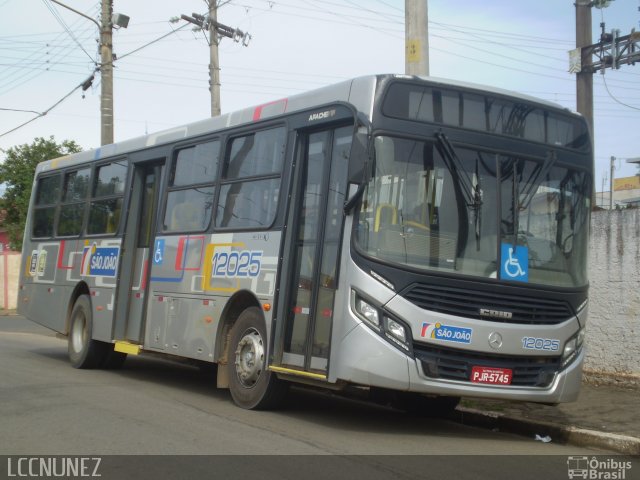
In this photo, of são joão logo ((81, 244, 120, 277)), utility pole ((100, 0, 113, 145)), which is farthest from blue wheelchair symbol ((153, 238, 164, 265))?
utility pole ((100, 0, 113, 145))

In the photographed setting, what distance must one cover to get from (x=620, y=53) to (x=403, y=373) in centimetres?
1279

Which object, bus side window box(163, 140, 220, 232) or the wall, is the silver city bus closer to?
bus side window box(163, 140, 220, 232)

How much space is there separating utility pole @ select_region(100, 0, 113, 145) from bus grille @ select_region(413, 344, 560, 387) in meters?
15.1

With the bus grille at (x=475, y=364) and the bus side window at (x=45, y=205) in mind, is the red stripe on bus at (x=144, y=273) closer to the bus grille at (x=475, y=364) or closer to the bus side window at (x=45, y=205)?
the bus side window at (x=45, y=205)

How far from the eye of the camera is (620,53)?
17.7 metres

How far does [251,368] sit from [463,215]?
9.89 feet

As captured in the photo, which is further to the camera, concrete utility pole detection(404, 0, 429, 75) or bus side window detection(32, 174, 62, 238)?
bus side window detection(32, 174, 62, 238)

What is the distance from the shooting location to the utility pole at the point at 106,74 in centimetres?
2095

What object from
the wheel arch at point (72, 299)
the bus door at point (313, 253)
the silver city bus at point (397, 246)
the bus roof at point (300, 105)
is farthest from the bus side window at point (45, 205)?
the bus door at point (313, 253)

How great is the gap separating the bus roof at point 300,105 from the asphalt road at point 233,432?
10.3ft

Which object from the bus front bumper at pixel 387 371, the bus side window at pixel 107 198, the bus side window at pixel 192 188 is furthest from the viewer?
the bus side window at pixel 107 198

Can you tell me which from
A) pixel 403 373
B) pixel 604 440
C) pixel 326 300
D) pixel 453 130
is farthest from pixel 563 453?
pixel 453 130

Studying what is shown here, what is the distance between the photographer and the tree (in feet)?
136

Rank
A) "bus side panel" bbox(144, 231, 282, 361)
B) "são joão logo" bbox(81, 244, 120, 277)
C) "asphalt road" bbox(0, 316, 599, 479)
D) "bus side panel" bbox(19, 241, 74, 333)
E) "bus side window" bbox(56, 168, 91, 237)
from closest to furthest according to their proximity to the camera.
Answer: "asphalt road" bbox(0, 316, 599, 479) → "bus side panel" bbox(144, 231, 282, 361) → "são joão logo" bbox(81, 244, 120, 277) → "bus side window" bbox(56, 168, 91, 237) → "bus side panel" bbox(19, 241, 74, 333)
